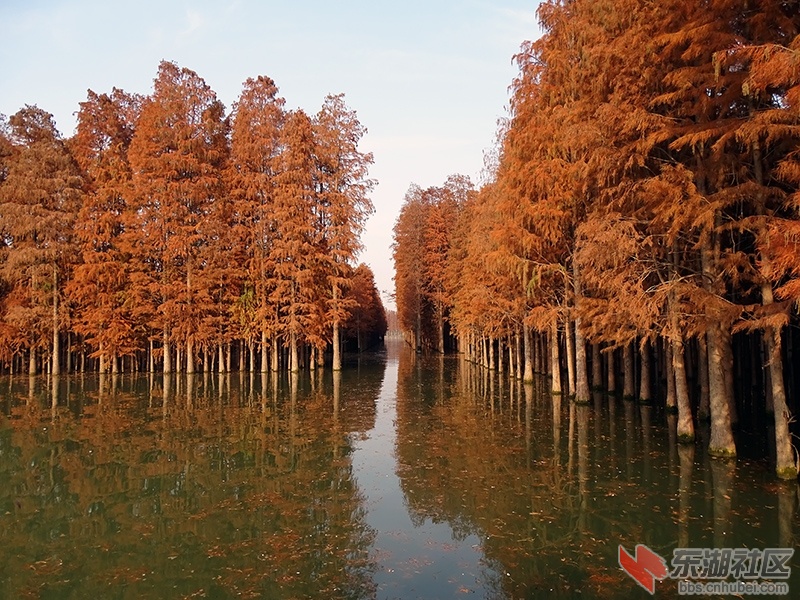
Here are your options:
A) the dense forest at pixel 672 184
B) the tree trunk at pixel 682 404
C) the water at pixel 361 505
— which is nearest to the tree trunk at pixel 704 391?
the dense forest at pixel 672 184

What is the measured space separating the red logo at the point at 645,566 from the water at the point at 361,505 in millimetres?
158

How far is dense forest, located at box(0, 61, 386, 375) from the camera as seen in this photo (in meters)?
35.1

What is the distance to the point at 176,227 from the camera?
35375mm

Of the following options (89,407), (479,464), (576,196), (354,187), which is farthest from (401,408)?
(354,187)

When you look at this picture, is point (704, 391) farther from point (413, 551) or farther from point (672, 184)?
point (413, 551)

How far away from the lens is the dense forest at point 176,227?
1380 inches

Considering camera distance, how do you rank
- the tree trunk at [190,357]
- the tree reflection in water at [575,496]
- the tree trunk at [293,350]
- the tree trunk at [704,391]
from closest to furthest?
the tree reflection in water at [575,496] → the tree trunk at [704,391] → the tree trunk at [190,357] → the tree trunk at [293,350]

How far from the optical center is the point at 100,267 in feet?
115

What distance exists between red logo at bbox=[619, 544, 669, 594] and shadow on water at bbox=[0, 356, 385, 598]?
3.35 meters

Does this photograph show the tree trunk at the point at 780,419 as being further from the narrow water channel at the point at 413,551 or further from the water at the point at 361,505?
the narrow water channel at the point at 413,551

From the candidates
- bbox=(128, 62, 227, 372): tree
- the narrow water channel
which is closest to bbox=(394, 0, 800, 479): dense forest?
the narrow water channel

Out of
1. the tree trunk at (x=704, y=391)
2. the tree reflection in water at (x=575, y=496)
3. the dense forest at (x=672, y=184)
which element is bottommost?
the tree reflection in water at (x=575, y=496)

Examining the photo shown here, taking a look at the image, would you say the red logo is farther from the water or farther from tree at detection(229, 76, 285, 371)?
tree at detection(229, 76, 285, 371)

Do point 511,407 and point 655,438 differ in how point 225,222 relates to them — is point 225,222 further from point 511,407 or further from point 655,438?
point 655,438
